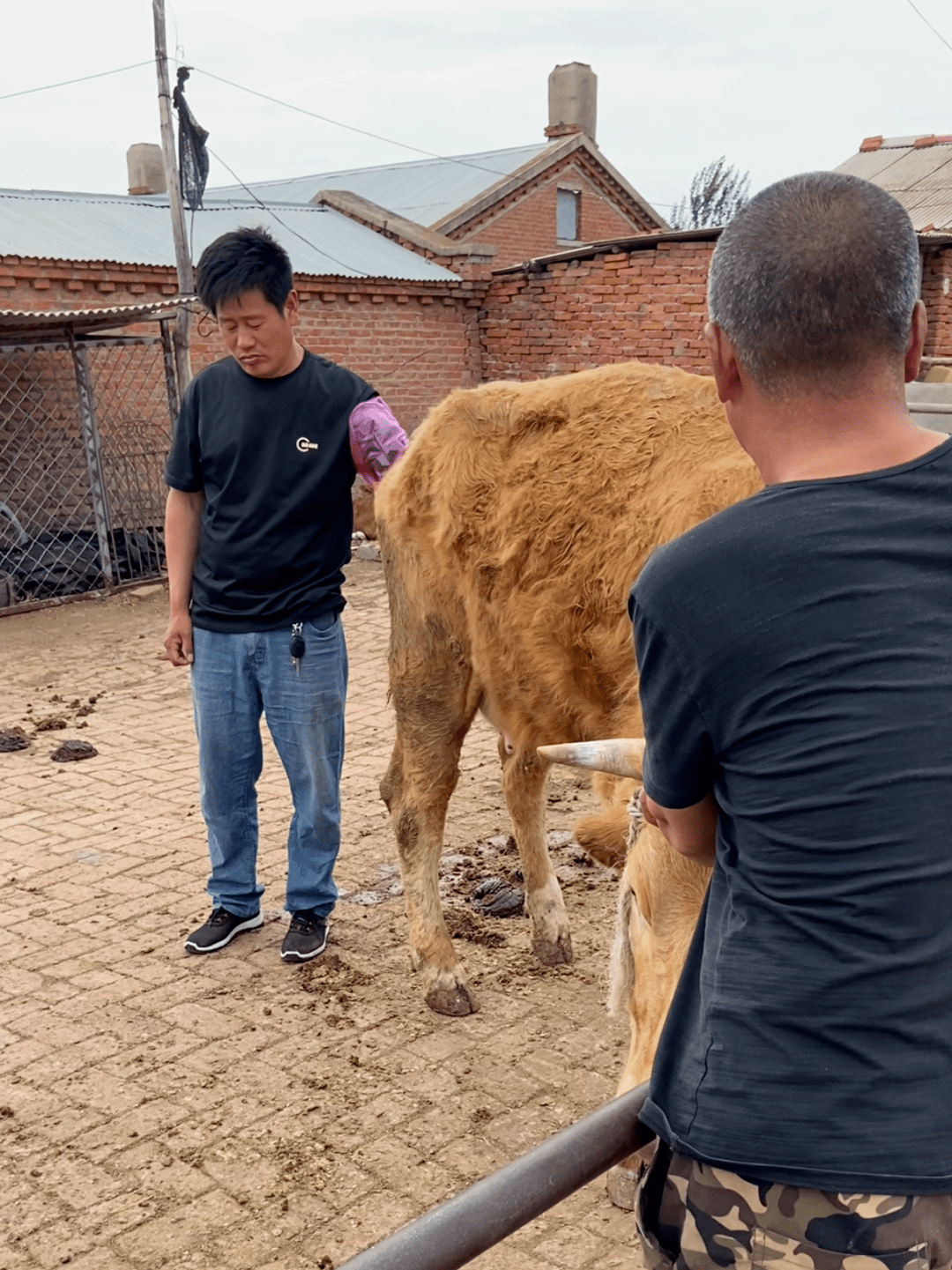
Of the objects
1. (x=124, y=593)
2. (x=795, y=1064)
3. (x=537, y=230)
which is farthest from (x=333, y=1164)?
(x=537, y=230)

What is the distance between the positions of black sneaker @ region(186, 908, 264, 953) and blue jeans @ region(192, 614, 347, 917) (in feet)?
0.52

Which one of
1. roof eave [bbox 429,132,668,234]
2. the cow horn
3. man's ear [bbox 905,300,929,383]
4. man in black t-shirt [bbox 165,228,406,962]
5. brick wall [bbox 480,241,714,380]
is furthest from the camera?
roof eave [bbox 429,132,668,234]

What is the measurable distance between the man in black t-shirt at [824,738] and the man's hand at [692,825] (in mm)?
69

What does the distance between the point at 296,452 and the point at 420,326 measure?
12.9 m

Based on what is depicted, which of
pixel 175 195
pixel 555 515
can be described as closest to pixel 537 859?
pixel 555 515

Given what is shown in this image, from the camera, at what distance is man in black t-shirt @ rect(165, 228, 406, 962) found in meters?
4.06

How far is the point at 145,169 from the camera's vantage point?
93.4 ft

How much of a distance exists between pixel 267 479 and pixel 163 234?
1302 centimetres

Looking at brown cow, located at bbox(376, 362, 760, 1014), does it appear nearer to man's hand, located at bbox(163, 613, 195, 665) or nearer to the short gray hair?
man's hand, located at bbox(163, 613, 195, 665)

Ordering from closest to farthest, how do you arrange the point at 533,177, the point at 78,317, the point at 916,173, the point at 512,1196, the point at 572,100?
1. the point at 512,1196
2. the point at 78,317
3. the point at 916,173
4. the point at 533,177
5. the point at 572,100

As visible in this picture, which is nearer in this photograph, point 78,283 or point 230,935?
point 230,935

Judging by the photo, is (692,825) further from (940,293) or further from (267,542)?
(940,293)

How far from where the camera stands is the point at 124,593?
1161 centimetres

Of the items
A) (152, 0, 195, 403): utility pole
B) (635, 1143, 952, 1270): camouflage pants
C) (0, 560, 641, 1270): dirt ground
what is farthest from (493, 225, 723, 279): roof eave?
(635, 1143, 952, 1270): camouflage pants
